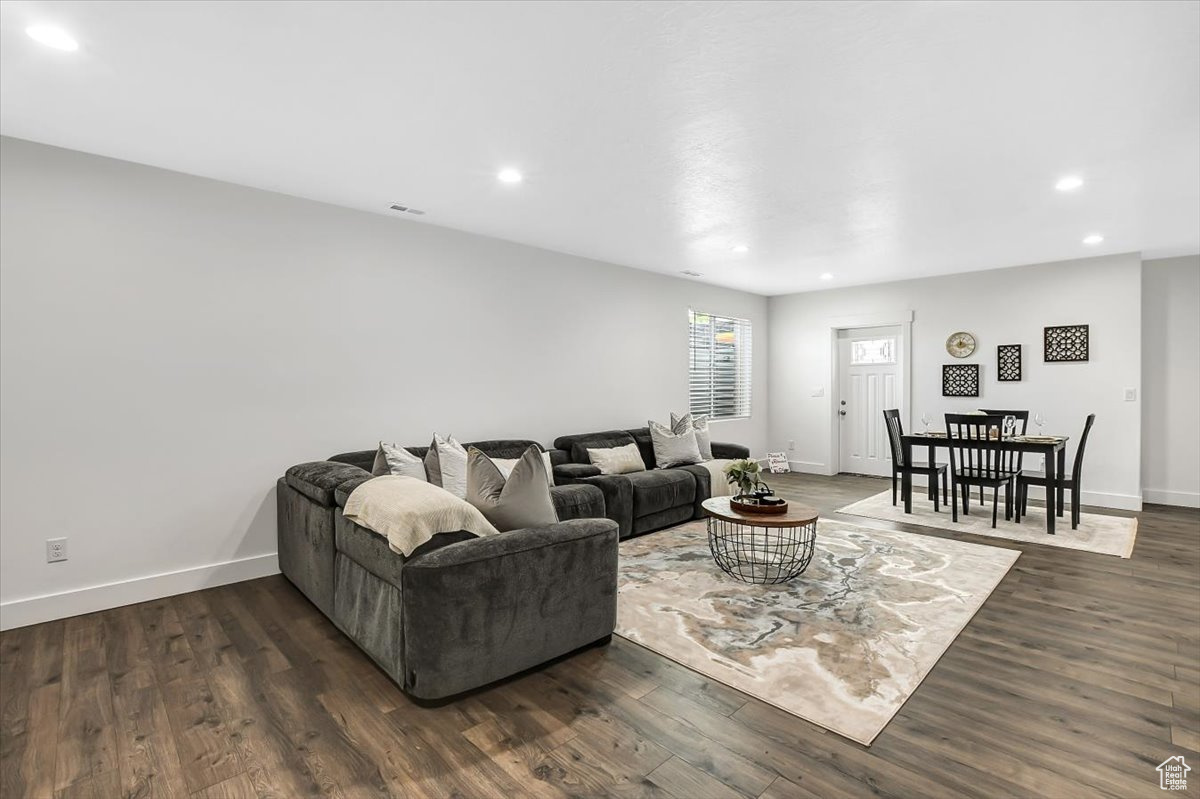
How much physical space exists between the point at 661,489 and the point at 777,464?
3.69m

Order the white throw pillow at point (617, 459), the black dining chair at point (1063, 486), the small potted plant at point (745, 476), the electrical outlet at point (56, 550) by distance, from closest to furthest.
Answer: the electrical outlet at point (56, 550) < the small potted plant at point (745, 476) < the black dining chair at point (1063, 486) < the white throw pillow at point (617, 459)

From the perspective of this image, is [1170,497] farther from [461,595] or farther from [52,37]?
[52,37]

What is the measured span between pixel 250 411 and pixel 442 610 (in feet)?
8.00

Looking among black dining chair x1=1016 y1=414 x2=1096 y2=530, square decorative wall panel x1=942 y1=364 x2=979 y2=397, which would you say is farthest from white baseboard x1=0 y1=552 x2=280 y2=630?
square decorative wall panel x1=942 y1=364 x2=979 y2=397

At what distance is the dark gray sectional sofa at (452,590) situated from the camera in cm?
227

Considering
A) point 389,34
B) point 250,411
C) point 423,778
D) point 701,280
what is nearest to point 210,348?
point 250,411

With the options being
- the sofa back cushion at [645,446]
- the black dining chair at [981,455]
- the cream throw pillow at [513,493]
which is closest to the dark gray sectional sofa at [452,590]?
the cream throw pillow at [513,493]

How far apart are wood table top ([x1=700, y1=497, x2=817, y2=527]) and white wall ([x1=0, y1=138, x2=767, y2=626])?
2.22m

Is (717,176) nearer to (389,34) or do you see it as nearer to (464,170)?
(464,170)

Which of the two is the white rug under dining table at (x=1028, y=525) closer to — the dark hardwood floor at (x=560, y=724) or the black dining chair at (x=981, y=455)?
the black dining chair at (x=981, y=455)

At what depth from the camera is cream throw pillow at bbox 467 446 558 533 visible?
105 inches

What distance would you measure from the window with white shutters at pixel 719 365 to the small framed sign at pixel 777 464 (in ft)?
2.33

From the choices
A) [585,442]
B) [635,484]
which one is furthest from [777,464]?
[635,484]

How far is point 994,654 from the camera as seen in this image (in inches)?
109
